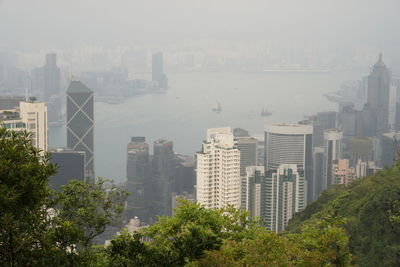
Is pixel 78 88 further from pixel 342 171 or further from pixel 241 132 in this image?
pixel 342 171

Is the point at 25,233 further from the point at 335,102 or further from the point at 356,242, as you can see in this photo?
the point at 335,102

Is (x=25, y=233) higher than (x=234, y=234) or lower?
higher

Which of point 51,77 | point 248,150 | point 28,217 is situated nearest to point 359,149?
point 248,150

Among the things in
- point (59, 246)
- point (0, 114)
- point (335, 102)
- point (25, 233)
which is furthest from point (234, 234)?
point (335, 102)

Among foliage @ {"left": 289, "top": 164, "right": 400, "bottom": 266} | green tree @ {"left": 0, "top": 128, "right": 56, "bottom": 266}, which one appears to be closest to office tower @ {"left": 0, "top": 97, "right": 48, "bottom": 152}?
foliage @ {"left": 289, "top": 164, "right": 400, "bottom": 266}

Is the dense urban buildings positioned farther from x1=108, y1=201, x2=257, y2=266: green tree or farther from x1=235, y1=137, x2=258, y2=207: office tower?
x1=108, y1=201, x2=257, y2=266: green tree

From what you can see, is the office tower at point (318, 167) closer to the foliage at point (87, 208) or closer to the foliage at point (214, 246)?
the foliage at point (214, 246)

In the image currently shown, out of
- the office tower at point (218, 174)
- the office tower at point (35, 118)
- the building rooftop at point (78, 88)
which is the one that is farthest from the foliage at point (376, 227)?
the building rooftop at point (78, 88)

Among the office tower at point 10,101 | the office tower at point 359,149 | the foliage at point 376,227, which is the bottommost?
the office tower at point 359,149
